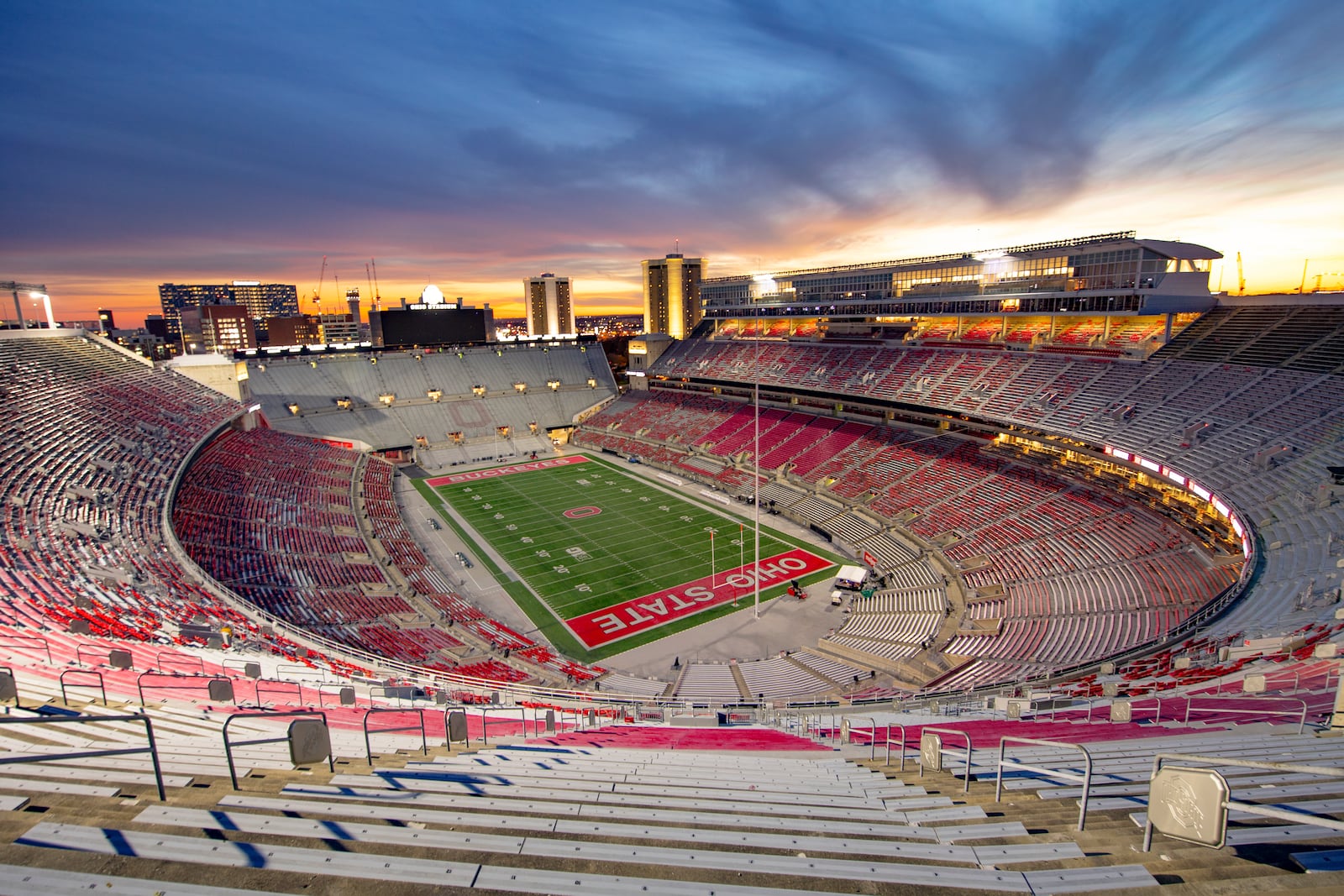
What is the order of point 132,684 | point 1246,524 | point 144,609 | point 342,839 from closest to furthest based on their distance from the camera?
point 342,839 < point 132,684 < point 144,609 < point 1246,524

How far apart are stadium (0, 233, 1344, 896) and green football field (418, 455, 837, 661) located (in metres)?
0.29

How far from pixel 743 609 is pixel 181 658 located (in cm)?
2192

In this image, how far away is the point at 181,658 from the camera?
14195mm

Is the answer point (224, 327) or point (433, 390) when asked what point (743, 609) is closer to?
point (433, 390)

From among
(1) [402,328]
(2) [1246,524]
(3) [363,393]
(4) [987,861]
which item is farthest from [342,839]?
(1) [402,328]

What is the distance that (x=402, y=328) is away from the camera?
238ft

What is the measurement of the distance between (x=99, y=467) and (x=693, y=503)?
107 feet

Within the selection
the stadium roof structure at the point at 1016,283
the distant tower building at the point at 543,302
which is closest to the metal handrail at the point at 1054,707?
the stadium roof structure at the point at 1016,283

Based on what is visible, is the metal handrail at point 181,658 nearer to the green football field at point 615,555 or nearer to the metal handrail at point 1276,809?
the green football field at point 615,555

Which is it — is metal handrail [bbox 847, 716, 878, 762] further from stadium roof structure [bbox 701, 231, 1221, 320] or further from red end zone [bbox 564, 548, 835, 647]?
stadium roof structure [bbox 701, 231, 1221, 320]

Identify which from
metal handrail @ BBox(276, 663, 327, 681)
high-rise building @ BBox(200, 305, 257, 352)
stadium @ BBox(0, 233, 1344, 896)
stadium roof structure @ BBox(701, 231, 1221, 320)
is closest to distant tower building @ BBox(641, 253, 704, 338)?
stadium roof structure @ BBox(701, 231, 1221, 320)

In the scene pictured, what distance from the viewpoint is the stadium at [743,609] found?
4918mm

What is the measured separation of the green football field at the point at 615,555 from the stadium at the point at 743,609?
29cm

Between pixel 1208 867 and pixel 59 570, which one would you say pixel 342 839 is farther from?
pixel 59 570
